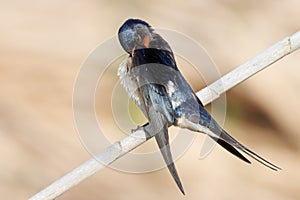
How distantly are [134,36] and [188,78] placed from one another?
3.46 ft

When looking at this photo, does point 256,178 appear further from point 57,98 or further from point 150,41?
point 150,41

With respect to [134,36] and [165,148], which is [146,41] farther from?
[165,148]

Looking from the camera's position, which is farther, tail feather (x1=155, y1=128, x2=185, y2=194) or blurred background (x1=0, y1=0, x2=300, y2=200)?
blurred background (x1=0, y1=0, x2=300, y2=200)

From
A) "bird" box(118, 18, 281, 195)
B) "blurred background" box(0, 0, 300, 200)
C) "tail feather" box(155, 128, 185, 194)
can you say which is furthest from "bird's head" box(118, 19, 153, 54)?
"blurred background" box(0, 0, 300, 200)

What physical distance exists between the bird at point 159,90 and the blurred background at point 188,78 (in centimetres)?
103

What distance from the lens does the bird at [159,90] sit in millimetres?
1872

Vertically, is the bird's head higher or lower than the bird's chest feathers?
higher

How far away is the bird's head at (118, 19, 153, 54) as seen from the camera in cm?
194

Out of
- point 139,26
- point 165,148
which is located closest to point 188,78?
point 139,26

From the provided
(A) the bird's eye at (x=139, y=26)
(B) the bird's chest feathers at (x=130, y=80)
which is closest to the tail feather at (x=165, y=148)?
(B) the bird's chest feathers at (x=130, y=80)

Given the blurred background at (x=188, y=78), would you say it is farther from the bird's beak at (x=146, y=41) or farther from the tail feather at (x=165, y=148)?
Answer: the tail feather at (x=165, y=148)

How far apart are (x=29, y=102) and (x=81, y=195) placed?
14.3 inches

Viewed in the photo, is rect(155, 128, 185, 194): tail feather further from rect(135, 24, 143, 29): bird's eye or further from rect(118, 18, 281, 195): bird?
rect(135, 24, 143, 29): bird's eye

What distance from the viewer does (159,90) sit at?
189 centimetres
